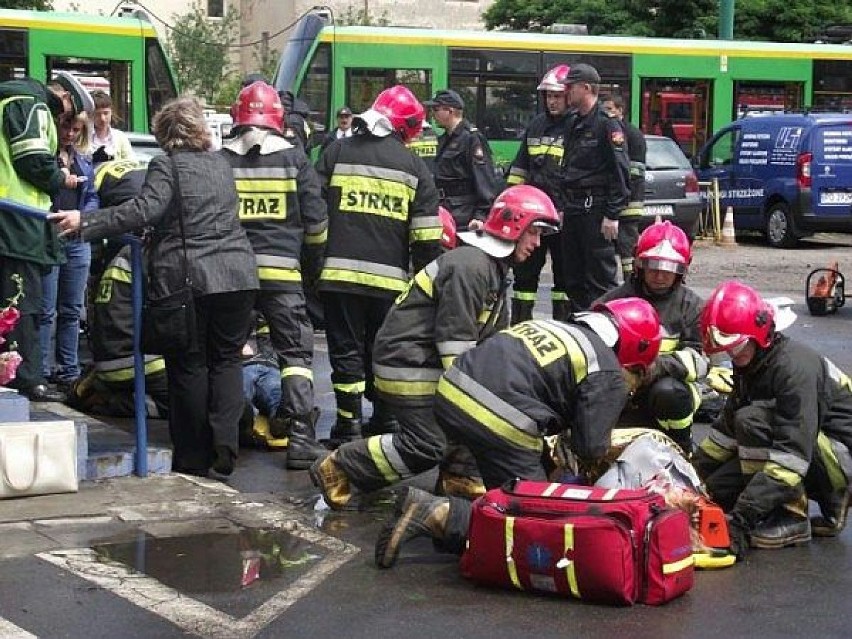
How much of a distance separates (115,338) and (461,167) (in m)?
4.17

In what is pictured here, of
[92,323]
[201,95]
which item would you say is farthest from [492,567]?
[201,95]

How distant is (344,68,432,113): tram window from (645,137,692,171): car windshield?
11.7ft

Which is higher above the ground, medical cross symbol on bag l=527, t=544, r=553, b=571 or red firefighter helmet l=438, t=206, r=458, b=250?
red firefighter helmet l=438, t=206, r=458, b=250

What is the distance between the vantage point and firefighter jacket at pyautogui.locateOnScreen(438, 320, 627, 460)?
235 inches

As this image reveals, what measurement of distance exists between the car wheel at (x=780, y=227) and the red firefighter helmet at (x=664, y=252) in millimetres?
16073

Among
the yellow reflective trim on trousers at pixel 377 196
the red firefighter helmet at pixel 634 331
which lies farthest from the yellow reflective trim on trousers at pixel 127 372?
the red firefighter helmet at pixel 634 331

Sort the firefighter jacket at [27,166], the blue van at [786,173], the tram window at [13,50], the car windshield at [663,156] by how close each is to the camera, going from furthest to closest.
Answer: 1. the car windshield at [663,156]
2. the blue van at [786,173]
3. the tram window at [13,50]
4. the firefighter jacket at [27,166]

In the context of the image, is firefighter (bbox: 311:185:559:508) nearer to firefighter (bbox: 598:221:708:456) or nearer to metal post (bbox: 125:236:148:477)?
firefighter (bbox: 598:221:708:456)

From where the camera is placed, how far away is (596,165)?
11.2 metres

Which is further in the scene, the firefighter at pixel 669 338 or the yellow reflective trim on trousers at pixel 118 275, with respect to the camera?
the yellow reflective trim on trousers at pixel 118 275

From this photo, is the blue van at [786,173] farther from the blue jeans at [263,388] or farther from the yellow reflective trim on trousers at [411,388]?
the yellow reflective trim on trousers at [411,388]

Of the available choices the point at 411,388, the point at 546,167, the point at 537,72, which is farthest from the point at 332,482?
the point at 537,72

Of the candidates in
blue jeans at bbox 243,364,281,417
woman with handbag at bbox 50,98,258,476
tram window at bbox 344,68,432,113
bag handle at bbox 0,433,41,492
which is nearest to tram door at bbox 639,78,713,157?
tram window at bbox 344,68,432,113

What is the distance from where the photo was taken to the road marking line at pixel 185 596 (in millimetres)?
5332
